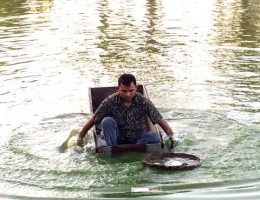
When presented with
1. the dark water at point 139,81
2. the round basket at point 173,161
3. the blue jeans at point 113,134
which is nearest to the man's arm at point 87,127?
the blue jeans at point 113,134

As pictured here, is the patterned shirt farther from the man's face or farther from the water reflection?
the water reflection

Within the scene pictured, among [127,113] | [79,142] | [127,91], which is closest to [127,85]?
[127,91]

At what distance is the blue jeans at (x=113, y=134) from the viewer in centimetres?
764

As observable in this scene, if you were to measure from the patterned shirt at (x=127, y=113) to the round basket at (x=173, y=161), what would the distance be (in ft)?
2.26

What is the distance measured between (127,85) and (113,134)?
27.8 inches

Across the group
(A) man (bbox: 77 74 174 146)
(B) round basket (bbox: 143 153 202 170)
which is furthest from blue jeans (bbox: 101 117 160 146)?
(B) round basket (bbox: 143 153 202 170)

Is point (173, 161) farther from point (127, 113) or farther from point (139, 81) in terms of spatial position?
point (139, 81)

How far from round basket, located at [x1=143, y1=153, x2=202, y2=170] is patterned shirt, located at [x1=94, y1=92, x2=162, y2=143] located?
690 mm

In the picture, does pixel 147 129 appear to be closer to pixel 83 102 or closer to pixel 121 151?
pixel 121 151

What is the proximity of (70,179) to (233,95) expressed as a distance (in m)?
4.94

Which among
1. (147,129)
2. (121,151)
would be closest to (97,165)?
(121,151)

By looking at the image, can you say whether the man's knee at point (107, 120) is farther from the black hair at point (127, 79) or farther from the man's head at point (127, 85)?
the black hair at point (127, 79)

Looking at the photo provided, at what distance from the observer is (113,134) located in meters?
7.68

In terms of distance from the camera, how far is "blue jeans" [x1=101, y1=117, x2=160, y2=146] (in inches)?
301
